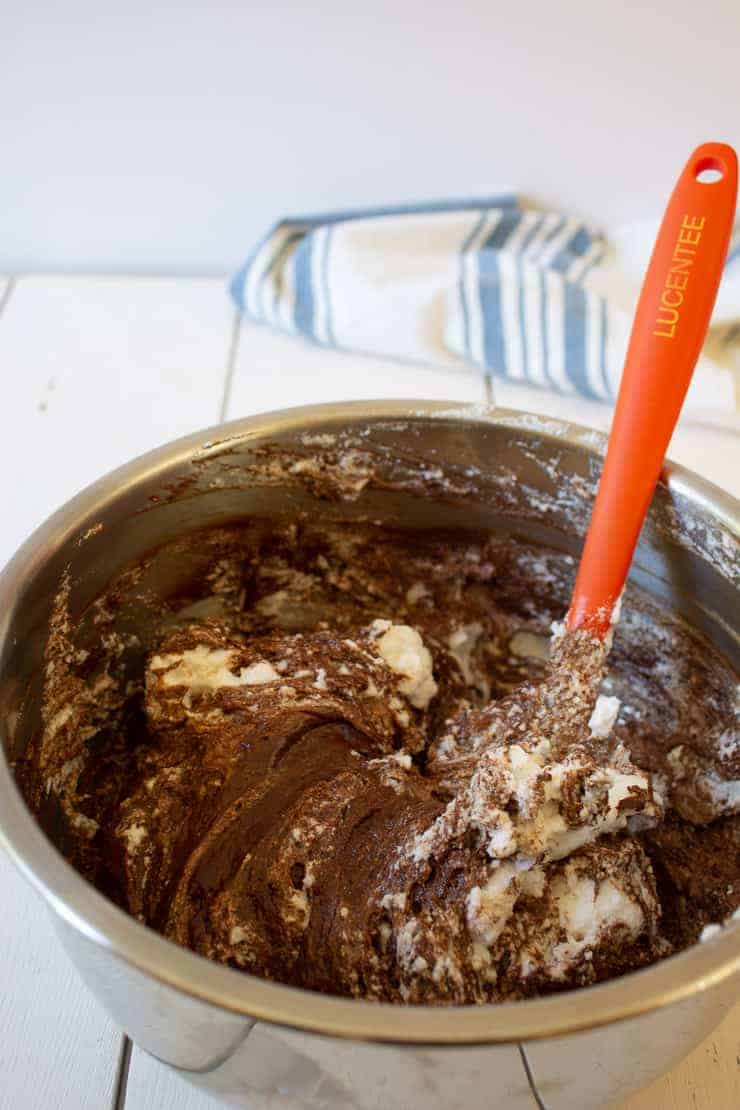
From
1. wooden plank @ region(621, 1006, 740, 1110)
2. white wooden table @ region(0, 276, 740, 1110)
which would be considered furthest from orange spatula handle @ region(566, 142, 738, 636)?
white wooden table @ region(0, 276, 740, 1110)

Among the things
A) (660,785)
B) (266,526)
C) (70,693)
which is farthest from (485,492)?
(70,693)

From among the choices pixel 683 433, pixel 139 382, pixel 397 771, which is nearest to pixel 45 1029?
pixel 397 771

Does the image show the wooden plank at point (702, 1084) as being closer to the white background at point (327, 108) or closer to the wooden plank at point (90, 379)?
the wooden plank at point (90, 379)

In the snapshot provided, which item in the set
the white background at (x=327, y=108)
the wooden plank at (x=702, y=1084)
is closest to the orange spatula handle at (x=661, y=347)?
the wooden plank at (x=702, y=1084)

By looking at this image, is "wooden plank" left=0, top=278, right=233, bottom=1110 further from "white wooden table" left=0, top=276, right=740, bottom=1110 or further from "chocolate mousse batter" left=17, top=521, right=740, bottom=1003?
"chocolate mousse batter" left=17, top=521, right=740, bottom=1003

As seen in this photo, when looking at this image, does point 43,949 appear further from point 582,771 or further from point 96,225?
point 96,225

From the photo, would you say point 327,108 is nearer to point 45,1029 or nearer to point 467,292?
point 467,292
